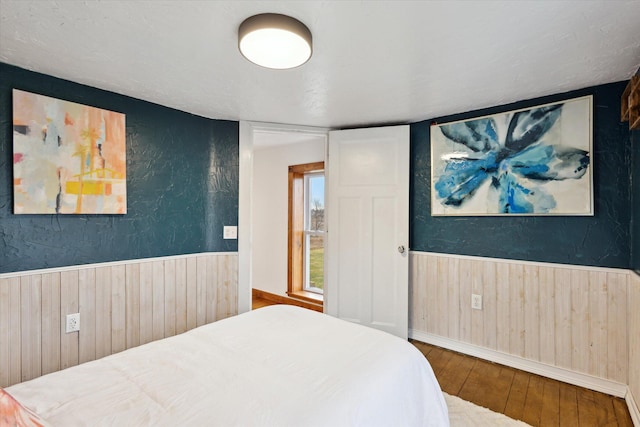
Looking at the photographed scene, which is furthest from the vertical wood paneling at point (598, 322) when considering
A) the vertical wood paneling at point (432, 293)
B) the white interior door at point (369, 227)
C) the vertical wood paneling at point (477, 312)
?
the white interior door at point (369, 227)

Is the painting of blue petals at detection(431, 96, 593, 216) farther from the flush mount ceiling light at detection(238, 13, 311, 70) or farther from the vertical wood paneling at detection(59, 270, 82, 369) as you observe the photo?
the vertical wood paneling at detection(59, 270, 82, 369)

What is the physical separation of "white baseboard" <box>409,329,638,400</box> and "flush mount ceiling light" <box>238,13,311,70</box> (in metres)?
2.67

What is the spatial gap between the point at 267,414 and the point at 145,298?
188 cm

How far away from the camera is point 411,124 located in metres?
3.10

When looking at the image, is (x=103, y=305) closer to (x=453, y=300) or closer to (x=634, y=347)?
(x=453, y=300)

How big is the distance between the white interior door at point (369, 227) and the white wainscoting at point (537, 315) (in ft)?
0.79

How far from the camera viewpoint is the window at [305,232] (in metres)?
4.24

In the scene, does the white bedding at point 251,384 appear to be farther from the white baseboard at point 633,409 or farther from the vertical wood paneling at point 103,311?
the white baseboard at point 633,409

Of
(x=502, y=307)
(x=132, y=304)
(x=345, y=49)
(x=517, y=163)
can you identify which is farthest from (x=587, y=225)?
(x=132, y=304)

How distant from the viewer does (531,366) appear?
8.00ft

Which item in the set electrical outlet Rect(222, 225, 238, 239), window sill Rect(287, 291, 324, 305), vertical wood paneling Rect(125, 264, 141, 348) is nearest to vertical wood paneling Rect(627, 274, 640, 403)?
window sill Rect(287, 291, 324, 305)

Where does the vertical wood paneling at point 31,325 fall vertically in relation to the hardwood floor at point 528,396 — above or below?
above

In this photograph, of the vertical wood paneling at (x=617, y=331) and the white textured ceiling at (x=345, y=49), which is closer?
the white textured ceiling at (x=345, y=49)

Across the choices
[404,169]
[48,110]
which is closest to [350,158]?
[404,169]
